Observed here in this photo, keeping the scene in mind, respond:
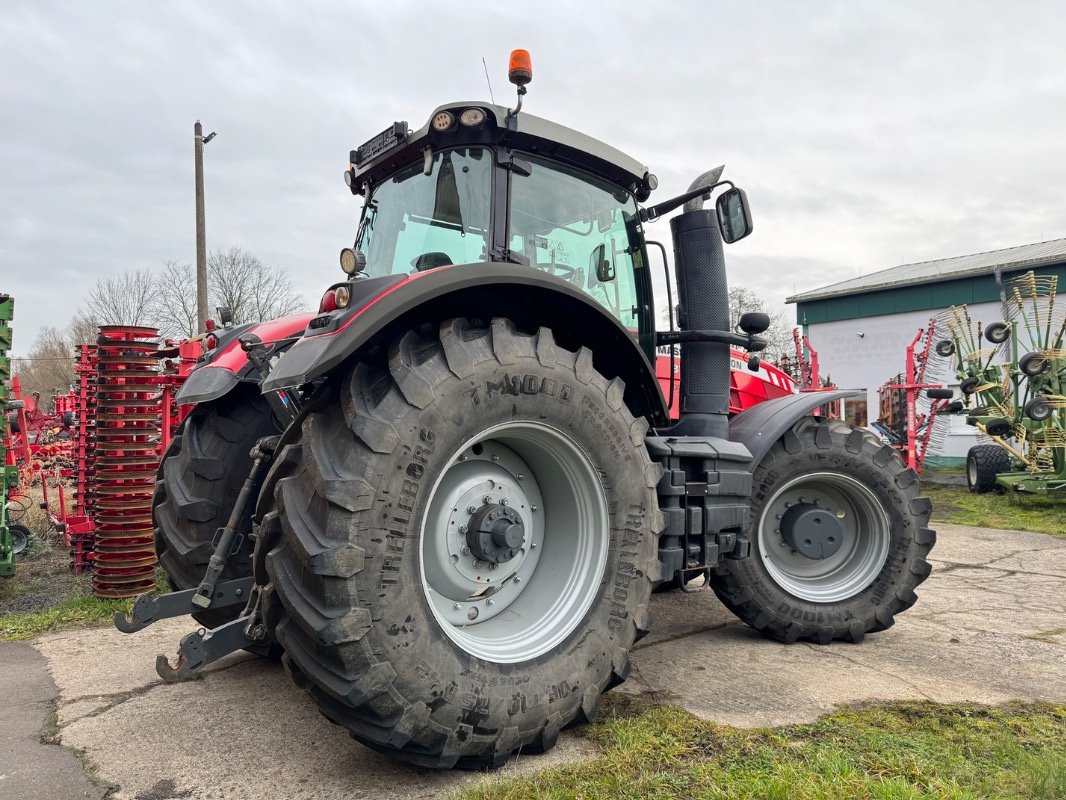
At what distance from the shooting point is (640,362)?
124 inches

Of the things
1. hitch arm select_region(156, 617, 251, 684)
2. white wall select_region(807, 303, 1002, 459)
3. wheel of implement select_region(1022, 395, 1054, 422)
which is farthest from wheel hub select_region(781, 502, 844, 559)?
white wall select_region(807, 303, 1002, 459)

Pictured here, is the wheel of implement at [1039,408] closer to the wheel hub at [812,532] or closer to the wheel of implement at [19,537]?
the wheel hub at [812,532]

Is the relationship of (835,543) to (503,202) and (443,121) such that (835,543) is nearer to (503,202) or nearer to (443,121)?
(503,202)

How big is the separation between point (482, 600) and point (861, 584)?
7.69 feet

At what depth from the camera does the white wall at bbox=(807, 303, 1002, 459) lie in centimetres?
1995

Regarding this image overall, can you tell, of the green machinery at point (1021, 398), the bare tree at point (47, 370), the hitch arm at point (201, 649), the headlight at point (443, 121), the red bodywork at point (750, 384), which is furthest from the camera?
the bare tree at point (47, 370)

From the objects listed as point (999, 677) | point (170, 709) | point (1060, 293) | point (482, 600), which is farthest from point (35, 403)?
point (1060, 293)

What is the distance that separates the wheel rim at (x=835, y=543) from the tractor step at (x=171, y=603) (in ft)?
8.43

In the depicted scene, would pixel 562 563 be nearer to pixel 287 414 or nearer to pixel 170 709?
pixel 287 414

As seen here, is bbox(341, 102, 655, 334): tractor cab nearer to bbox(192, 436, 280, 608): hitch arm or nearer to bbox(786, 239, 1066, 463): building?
bbox(192, 436, 280, 608): hitch arm

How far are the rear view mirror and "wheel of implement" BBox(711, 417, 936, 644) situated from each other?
1.11 m

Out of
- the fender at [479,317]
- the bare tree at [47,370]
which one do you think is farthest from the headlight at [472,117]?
the bare tree at [47,370]

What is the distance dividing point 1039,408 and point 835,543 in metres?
8.39

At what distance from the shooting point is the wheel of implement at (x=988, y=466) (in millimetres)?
12211
